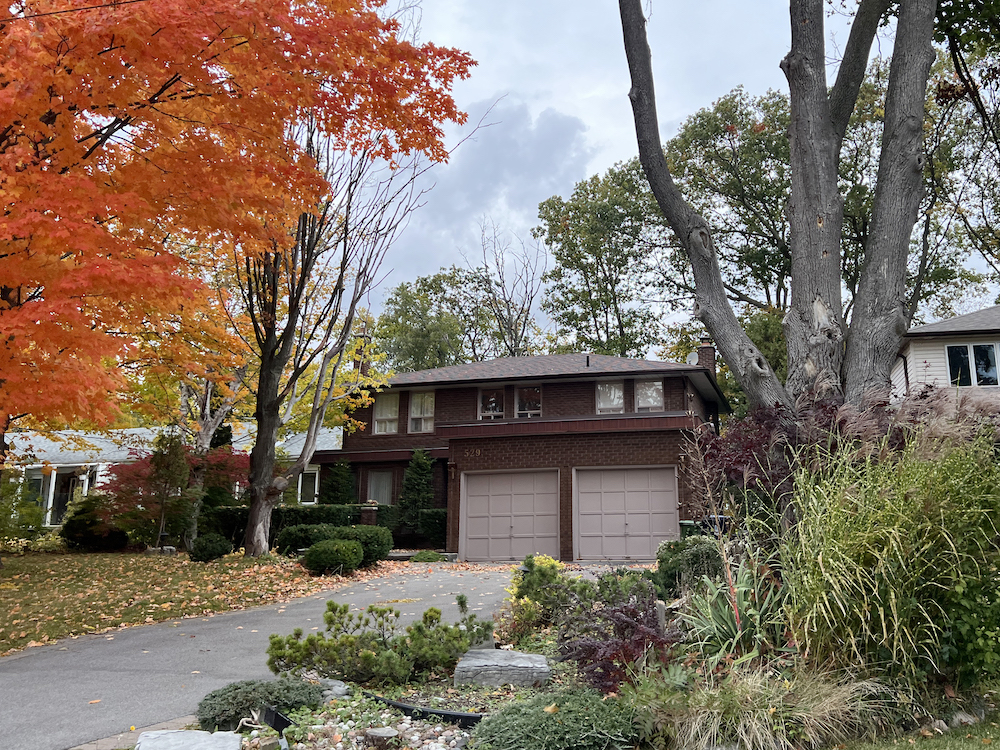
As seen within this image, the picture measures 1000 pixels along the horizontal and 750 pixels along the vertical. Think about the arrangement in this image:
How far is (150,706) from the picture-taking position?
5586mm

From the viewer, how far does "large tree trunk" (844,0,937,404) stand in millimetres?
7055

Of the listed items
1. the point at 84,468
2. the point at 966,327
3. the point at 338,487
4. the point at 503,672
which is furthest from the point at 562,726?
the point at 84,468

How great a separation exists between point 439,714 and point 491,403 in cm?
2011

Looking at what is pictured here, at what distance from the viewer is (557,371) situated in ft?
76.7

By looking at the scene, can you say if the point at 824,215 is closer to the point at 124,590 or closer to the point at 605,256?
the point at 124,590

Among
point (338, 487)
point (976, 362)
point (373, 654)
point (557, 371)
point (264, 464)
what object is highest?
point (557, 371)

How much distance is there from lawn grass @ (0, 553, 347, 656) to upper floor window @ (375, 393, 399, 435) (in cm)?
1093

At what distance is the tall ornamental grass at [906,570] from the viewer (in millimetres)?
4297

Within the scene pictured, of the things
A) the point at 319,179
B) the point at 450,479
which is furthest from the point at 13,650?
the point at 450,479

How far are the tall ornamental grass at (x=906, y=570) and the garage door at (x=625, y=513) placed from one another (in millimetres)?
14253

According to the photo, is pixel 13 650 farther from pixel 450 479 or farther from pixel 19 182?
pixel 450 479

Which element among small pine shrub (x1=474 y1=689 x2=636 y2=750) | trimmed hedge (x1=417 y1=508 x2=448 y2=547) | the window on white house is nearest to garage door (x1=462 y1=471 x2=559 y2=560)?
trimmed hedge (x1=417 y1=508 x2=448 y2=547)

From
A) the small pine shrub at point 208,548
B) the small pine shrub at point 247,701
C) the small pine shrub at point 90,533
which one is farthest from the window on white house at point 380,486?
the small pine shrub at point 247,701

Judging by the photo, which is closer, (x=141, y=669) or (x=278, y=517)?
(x=141, y=669)
